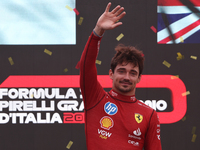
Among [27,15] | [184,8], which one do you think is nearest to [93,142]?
[27,15]

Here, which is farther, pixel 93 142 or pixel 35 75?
pixel 35 75

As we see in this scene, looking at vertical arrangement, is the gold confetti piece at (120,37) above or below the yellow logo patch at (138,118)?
above

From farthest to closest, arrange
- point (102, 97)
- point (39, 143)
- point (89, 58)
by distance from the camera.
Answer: point (39, 143)
point (102, 97)
point (89, 58)

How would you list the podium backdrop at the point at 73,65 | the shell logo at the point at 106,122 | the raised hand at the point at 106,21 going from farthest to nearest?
the podium backdrop at the point at 73,65, the shell logo at the point at 106,122, the raised hand at the point at 106,21

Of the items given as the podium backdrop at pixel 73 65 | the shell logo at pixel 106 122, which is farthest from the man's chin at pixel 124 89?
the podium backdrop at pixel 73 65

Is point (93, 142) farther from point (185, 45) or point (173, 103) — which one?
point (185, 45)

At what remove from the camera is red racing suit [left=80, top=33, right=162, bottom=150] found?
39.8 inches

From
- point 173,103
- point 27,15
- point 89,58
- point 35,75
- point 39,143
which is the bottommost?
point 39,143

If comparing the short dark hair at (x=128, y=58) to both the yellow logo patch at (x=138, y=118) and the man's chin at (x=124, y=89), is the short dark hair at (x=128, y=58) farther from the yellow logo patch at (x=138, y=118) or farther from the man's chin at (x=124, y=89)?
the yellow logo patch at (x=138, y=118)

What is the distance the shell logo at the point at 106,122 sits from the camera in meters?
1.05

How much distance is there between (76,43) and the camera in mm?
2344

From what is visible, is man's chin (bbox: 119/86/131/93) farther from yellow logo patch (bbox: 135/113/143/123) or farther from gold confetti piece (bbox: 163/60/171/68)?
gold confetti piece (bbox: 163/60/171/68)

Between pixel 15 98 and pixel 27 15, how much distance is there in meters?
0.96

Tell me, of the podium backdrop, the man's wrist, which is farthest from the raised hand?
the podium backdrop
